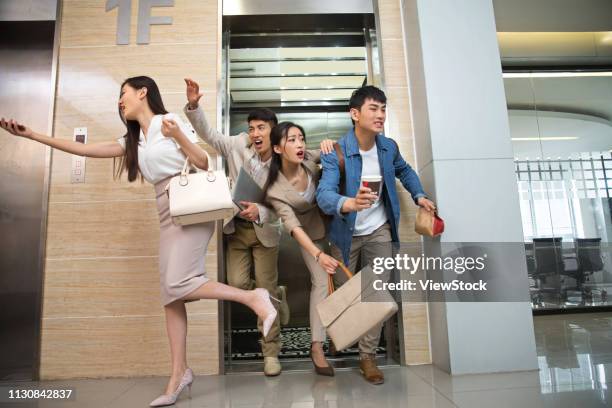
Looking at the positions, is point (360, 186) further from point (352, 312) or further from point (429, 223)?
point (352, 312)

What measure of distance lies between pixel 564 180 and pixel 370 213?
3893 mm

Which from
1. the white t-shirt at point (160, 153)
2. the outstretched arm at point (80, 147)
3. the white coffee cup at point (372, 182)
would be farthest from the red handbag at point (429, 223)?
the outstretched arm at point (80, 147)

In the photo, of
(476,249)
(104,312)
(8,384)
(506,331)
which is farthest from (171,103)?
(506,331)

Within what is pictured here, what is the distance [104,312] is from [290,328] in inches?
64.4

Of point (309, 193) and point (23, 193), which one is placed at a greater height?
point (23, 193)

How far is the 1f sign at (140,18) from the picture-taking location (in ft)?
9.56

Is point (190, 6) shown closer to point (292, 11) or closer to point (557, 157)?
point (292, 11)

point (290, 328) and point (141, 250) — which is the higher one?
point (141, 250)

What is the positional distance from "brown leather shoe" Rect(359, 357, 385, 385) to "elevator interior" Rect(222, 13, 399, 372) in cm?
37

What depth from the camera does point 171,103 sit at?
2.84 meters

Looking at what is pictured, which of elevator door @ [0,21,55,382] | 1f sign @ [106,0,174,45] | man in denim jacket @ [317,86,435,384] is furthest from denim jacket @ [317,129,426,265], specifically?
elevator door @ [0,21,55,382]

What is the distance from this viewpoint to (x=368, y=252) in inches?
93.9

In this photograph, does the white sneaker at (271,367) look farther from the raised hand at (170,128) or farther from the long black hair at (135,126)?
the raised hand at (170,128)

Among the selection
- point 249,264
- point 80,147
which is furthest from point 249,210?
point 80,147
